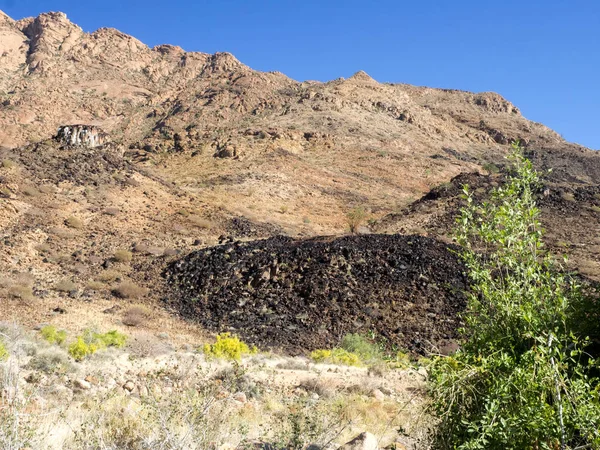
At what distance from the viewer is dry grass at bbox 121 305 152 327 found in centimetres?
1288

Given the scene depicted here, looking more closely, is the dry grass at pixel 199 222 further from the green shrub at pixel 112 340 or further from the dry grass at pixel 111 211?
the green shrub at pixel 112 340

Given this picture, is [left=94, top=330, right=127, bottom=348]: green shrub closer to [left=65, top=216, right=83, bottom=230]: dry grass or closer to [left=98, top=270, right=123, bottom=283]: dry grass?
[left=98, top=270, right=123, bottom=283]: dry grass

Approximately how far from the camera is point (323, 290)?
48.8ft

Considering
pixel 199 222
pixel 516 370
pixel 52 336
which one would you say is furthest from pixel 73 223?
pixel 516 370

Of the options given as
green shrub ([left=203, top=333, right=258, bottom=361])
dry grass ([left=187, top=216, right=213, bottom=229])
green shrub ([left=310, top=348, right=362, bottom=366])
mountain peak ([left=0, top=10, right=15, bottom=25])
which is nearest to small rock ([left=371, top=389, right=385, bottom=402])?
green shrub ([left=310, top=348, right=362, bottom=366])

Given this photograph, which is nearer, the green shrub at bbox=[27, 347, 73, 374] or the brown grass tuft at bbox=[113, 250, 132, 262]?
the green shrub at bbox=[27, 347, 73, 374]

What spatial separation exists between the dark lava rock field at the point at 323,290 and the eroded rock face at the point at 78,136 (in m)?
13.9

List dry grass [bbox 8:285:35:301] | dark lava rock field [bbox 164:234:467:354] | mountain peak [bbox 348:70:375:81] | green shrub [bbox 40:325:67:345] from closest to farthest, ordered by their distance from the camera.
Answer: green shrub [bbox 40:325:67:345] → dark lava rock field [bbox 164:234:467:354] → dry grass [bbox 8:285:35:301] → mountain peak [bbox 348:70:375:81]

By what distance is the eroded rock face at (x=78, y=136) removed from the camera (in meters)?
27.1

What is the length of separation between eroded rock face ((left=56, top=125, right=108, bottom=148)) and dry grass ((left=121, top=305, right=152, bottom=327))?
54.8 feet

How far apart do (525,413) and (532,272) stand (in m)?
1.19

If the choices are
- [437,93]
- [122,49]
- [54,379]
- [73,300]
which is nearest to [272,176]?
[73,300]

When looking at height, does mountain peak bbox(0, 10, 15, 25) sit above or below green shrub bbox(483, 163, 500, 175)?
above

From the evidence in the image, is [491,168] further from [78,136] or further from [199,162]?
[78,136]
